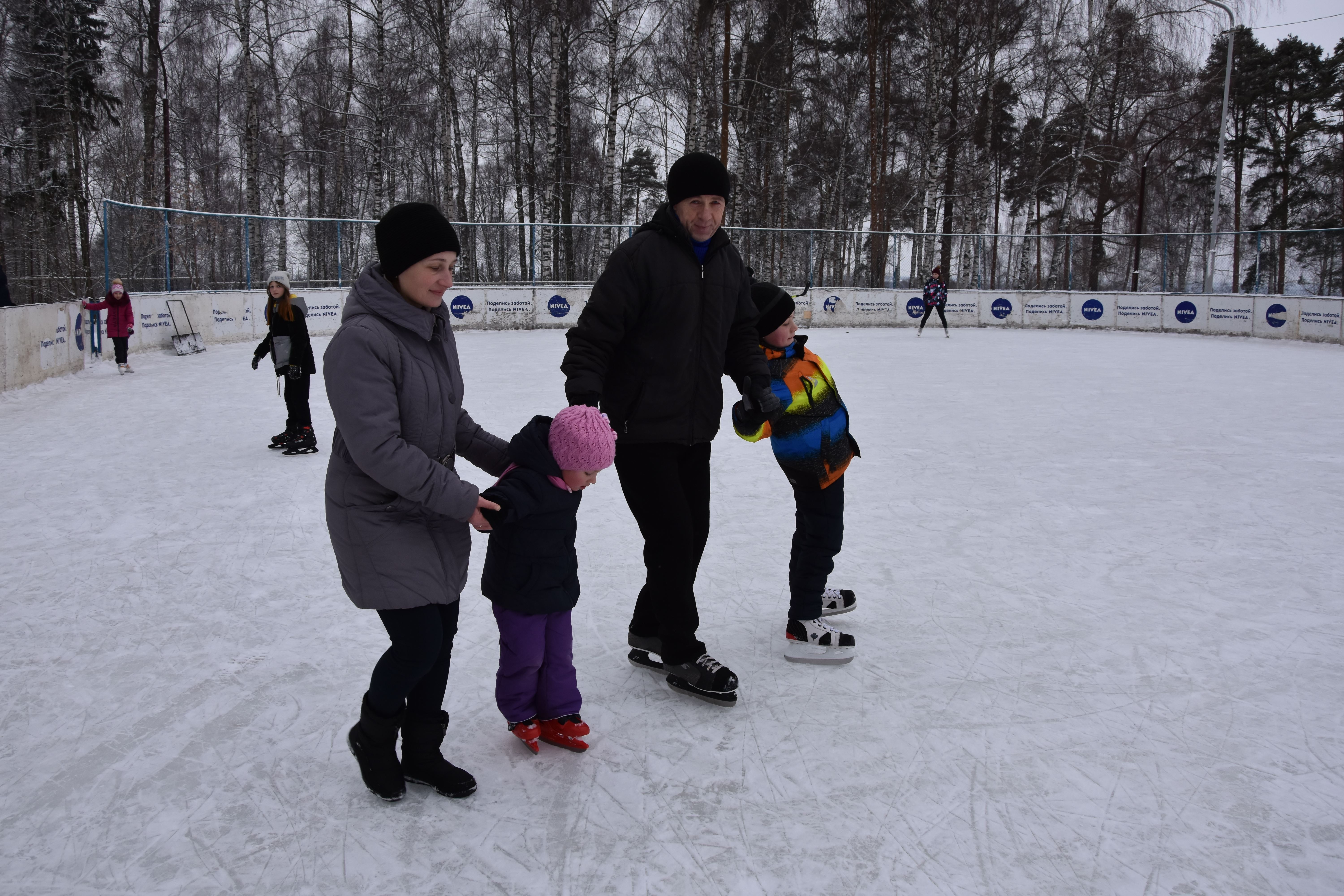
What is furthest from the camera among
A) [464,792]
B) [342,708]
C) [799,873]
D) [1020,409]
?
[1020,409]

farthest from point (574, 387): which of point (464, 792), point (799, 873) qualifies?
point (799, 873)

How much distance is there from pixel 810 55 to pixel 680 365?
26.5 metres

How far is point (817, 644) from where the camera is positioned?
3.18 metres

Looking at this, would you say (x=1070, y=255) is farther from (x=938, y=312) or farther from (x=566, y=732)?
(x=566, y=732)

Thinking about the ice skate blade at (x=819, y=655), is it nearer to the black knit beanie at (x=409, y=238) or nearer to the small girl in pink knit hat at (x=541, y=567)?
the small girl in pink knit hat at (x=541, y=567)

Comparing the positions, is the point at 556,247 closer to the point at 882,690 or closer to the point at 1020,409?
the point at 1020,409

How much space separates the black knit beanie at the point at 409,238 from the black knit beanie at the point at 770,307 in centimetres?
116

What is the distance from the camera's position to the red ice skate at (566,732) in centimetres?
247

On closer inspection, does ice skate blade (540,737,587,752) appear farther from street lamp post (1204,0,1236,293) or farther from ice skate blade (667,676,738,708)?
street lamp post (1204,0,1236,293)

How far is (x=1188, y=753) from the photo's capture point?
251 cm

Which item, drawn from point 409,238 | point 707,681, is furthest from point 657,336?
point 707,681

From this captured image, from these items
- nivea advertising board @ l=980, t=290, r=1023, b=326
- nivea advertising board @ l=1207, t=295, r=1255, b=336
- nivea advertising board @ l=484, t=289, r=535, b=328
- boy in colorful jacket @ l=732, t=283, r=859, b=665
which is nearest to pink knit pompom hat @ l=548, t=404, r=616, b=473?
boy in colorful jacket @ l=732, t=283, r=859, b=665

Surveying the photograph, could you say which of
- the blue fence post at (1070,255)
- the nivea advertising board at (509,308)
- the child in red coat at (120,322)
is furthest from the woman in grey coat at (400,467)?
the blue fence post at (1070,255)

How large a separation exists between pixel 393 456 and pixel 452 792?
0.91 metres
